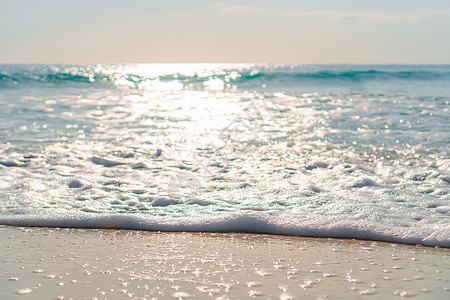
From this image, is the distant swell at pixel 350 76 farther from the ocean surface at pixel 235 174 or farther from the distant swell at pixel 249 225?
the distant swell at pixel 249 225

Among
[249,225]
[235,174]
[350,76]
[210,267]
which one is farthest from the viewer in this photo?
[350,76]

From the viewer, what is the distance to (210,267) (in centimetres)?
234

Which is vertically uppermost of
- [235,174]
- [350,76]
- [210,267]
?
[350,76]

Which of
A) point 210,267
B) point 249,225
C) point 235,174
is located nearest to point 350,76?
point 235,174

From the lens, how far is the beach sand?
201 centimetres

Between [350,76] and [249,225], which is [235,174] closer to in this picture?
[249,225]

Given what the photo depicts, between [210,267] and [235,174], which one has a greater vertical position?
[235,174]

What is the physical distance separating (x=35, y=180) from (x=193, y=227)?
2.22 m

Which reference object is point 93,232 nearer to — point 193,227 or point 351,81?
point 193,227

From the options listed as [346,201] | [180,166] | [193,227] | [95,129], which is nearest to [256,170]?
[180,166]

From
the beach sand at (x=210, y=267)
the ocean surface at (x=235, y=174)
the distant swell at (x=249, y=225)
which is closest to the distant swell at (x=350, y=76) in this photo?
the ocean surface at (x=235, y=174)

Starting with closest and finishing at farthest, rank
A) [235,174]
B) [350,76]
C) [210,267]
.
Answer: [210,267] → [235,174] → [350,76]

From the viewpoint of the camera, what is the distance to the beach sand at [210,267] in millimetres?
2006

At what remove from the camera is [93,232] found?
309 centimetres
